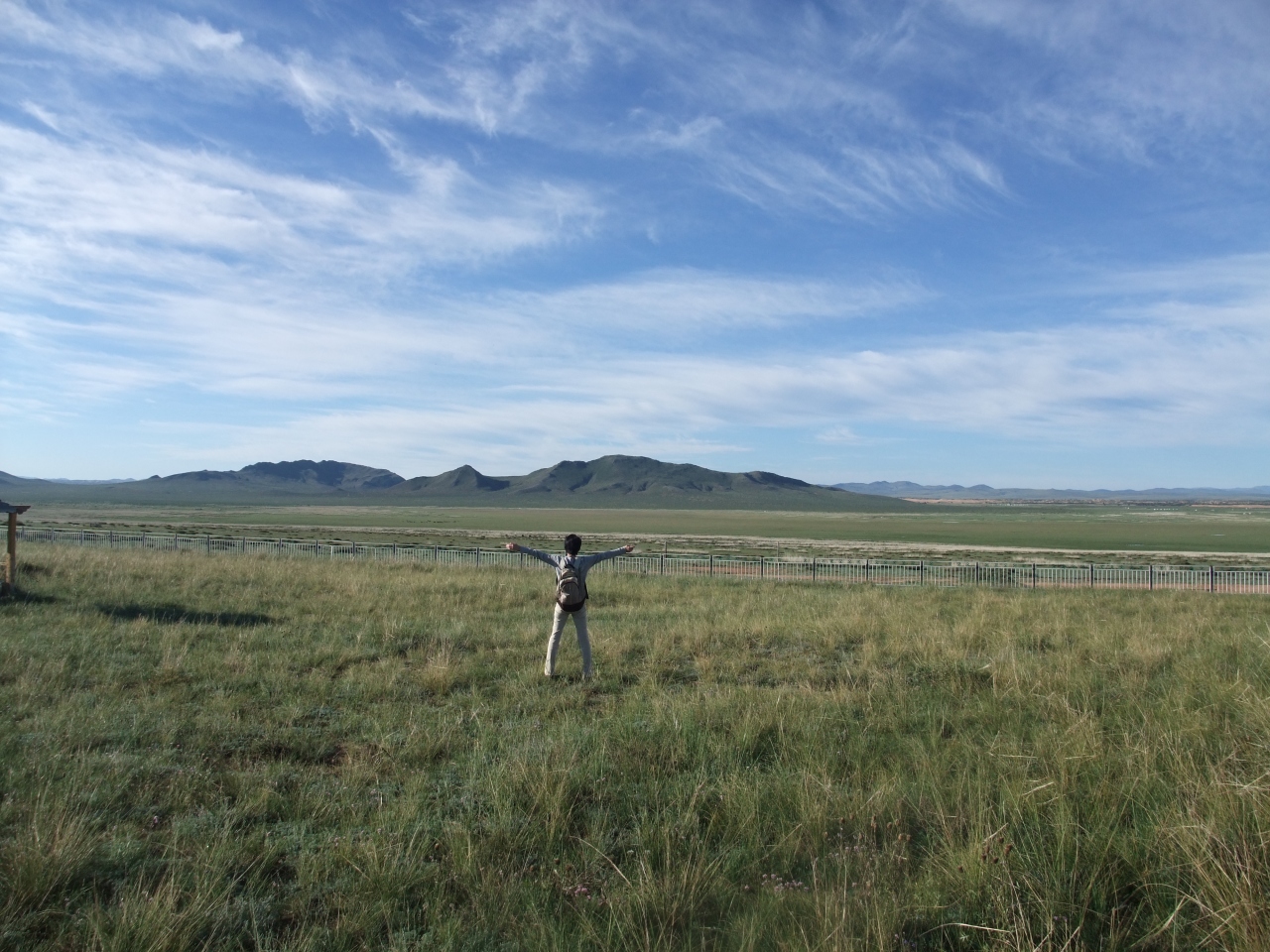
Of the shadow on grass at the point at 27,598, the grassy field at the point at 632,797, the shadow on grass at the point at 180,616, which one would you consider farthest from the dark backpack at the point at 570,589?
the shadow on grass at the point at 27,598

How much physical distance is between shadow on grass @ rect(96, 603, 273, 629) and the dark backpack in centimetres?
643

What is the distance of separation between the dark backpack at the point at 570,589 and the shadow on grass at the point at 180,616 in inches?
253

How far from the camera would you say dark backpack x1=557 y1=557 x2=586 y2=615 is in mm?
9227

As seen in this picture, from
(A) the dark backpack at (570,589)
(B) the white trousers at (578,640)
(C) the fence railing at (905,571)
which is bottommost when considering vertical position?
(C) the fence railing at (905,571)

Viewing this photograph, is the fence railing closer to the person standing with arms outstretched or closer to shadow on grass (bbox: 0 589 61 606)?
shadow on grass (bbox: 0 589 61 606)

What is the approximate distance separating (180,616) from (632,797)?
1126cm

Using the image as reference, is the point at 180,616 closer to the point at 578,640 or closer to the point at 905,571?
the point at 578,640

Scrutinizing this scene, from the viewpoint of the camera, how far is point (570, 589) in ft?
30.3

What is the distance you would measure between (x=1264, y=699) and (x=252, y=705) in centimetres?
880

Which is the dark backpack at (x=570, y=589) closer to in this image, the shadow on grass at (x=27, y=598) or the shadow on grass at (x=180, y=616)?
the shadow on grass at (x=180, y=616)

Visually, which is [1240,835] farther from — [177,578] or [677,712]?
[177,578]

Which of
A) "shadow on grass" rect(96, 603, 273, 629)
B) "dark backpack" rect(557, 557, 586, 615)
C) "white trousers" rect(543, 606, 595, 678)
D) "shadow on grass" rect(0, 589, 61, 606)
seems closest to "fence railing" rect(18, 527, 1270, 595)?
"shadow on grass" rect(96, 603, 273, 629)

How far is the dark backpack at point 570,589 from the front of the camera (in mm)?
9227

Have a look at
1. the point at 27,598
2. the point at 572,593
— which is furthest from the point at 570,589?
the point at 27,598
